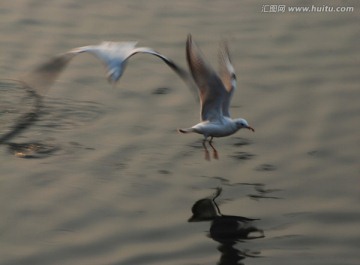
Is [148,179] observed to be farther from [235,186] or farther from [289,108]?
[289,108]

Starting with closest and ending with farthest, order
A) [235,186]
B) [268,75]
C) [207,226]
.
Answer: [207,226], [235,186], [268,75]

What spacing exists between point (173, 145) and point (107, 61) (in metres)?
1.52

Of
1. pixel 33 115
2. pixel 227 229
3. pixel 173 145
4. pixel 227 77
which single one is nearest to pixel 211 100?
pixel 227 77

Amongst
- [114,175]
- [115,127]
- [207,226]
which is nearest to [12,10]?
[115,127]

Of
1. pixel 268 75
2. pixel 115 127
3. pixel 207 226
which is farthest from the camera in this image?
pixel 268 75

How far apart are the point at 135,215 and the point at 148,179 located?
0.79 meters

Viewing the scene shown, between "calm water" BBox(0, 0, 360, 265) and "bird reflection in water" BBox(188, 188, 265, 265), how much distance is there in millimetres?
18

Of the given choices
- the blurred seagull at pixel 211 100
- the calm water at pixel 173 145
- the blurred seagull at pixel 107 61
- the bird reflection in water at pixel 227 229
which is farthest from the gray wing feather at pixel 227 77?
the bird reflection in water at pixel 227 229

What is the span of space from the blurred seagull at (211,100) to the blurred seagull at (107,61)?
0.71 feet

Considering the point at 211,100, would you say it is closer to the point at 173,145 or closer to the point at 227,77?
the point at 227,77

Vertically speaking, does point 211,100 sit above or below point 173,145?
above

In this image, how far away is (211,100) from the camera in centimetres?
1161

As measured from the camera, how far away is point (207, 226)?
1067cm

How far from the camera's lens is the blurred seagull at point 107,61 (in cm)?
1105
